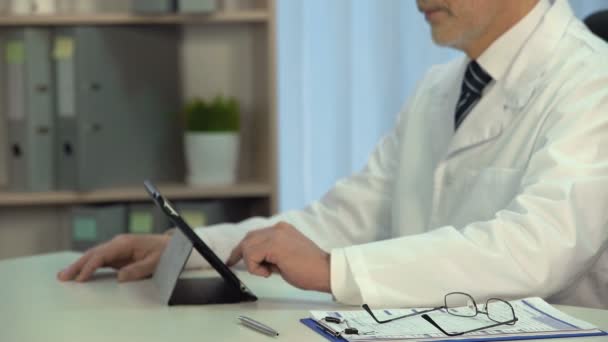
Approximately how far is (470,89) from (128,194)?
4.22 ft

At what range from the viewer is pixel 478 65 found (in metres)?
1.74

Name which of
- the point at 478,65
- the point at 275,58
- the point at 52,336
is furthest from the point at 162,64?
the point at 52,336

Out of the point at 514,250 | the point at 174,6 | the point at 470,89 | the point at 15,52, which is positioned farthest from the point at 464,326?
the point at 15,52

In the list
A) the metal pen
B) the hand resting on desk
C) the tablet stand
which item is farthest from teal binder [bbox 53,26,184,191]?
the metal pen

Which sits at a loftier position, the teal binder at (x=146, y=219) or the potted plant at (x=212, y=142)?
the potted plant at (x=212, y=142)

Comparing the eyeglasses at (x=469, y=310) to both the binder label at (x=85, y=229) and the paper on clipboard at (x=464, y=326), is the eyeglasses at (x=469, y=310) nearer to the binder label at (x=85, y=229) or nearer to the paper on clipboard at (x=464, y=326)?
the paper on clipboard at (x=464, y=326)

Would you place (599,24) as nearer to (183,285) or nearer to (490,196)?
(490,196)

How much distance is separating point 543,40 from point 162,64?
4.93 ft

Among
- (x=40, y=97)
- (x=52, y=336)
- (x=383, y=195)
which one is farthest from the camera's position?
(x=40, y=97)

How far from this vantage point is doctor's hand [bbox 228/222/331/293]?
51.3 inches

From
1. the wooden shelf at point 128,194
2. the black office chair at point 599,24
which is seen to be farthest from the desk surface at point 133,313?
the wooden shelf at point 128,194

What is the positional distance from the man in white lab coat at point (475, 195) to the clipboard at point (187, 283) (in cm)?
4

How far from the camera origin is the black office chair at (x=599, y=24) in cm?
180

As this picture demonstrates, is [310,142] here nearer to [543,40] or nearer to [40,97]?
[40,97]
